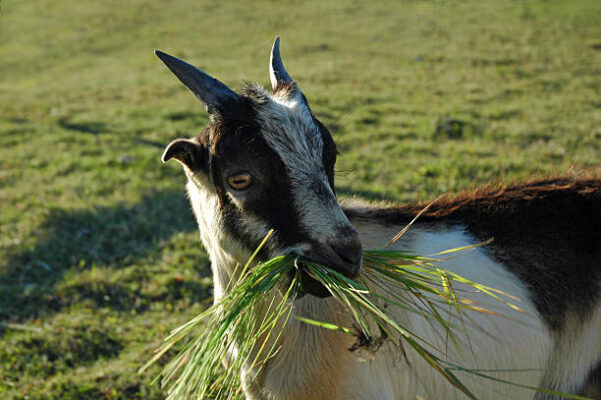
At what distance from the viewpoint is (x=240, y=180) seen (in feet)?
9.66

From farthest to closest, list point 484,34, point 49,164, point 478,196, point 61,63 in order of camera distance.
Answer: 1. point 61,63
2. point 484,34
3. point 49,164
4. point 478,196

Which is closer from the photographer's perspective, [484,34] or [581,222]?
[581,222]

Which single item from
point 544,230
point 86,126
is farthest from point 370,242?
point 86,126

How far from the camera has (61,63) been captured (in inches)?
794

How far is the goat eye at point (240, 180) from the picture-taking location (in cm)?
293

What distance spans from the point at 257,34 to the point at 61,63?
759 cm

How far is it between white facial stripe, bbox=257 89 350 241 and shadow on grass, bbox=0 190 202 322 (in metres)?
3.63

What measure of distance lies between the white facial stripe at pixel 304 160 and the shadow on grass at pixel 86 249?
3628mm

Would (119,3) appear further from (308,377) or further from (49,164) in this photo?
(308,377)

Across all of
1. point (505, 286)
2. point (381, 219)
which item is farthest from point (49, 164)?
point (505, 286)

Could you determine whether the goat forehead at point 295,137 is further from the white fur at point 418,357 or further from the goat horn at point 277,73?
the white fur at point 418,357

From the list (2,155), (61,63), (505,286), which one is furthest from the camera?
(61,63)

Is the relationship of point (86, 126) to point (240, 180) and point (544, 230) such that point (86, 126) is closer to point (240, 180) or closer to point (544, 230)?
point (240, 180)

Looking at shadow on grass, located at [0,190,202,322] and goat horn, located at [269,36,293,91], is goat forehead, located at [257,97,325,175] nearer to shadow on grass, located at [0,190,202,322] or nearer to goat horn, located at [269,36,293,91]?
goat horn, located at [269,36,293,91]
